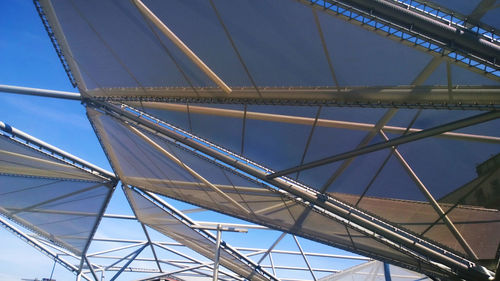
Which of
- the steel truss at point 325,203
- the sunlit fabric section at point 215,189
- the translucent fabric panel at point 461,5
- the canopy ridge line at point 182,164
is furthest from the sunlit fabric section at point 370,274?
the translucent fabric panel at point 461,5

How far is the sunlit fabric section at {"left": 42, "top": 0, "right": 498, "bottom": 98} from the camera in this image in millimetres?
10914

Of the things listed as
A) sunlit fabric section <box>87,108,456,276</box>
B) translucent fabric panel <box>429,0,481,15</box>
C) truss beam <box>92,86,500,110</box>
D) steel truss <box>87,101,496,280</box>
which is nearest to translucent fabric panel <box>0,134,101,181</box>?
sunlit fabric section <box>87,108,456,276</box>

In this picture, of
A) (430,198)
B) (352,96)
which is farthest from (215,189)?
(352,96)

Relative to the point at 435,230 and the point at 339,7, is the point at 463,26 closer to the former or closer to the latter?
the point at 339,7

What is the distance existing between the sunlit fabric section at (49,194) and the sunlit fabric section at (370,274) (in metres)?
27.0

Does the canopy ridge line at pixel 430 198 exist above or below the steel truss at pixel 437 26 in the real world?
above

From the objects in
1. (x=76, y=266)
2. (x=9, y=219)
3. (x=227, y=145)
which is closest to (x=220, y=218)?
(x=76, y=266)

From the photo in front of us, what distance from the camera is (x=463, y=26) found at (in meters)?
8.08

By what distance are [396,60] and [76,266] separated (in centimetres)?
4682

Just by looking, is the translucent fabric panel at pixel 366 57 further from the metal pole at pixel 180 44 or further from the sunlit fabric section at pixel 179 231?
the sunlit fabric section at pixel 179 231

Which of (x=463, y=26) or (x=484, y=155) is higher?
(x=484, y=155)

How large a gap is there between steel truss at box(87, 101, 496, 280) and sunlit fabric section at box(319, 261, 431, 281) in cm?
1786

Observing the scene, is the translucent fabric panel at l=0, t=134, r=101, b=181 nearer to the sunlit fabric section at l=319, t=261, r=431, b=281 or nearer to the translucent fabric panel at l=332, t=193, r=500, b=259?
the translucent fabric panel at l=332, t=193, r=500, b=259

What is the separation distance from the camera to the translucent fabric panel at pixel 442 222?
1939 centimetres
